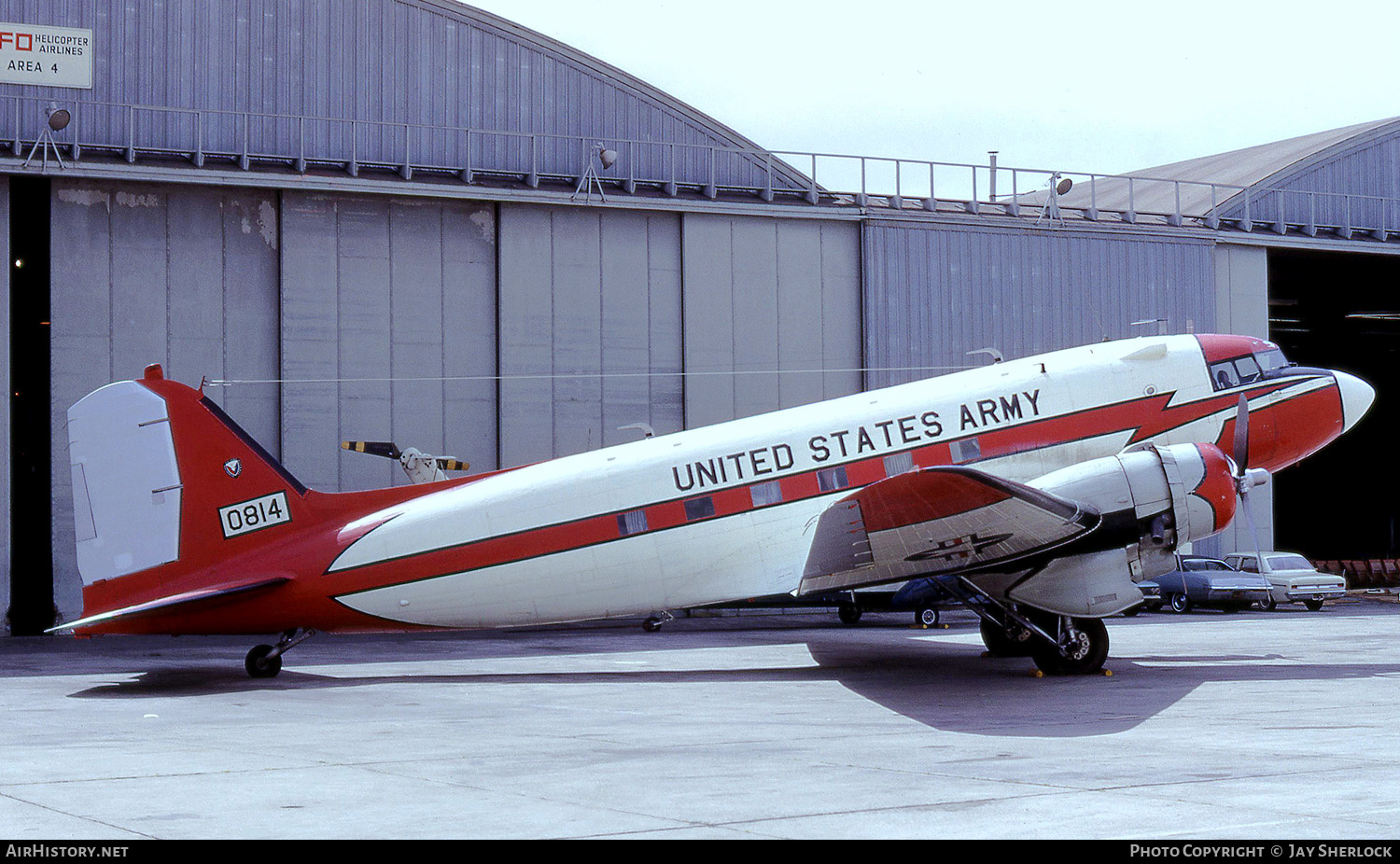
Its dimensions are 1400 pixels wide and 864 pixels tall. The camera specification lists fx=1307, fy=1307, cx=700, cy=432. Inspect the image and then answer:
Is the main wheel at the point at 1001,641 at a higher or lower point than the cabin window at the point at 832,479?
lower

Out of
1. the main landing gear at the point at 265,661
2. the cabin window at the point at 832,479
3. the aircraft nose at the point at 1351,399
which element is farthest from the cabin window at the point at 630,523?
the aircraft nose at the point at 1351,399

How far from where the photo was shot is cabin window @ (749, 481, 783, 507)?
828 inches

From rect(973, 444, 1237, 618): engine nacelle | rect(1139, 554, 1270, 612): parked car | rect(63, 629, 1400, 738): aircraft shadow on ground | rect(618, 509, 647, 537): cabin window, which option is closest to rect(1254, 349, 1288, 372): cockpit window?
rect(973, 444, 1237, 618): engine nacelle

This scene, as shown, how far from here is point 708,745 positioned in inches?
510

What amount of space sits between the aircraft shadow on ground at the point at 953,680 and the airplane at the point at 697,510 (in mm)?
879

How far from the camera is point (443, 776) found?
1090 centimetres

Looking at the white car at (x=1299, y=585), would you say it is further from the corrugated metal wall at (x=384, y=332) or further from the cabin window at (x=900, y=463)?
the corrugated metal wall at (x=384, y=332)

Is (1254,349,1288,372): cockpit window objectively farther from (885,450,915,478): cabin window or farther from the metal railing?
the metal railing

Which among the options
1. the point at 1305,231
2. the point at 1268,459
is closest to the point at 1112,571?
the point at 1268,459

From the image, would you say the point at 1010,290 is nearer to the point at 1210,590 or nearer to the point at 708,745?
the point at 1210,590

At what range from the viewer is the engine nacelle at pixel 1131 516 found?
62.2 feet

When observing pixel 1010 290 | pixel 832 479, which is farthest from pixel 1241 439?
pixel 1010 290

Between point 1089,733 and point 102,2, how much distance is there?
30873mm

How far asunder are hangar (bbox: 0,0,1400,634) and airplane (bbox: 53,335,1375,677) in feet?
43.0
